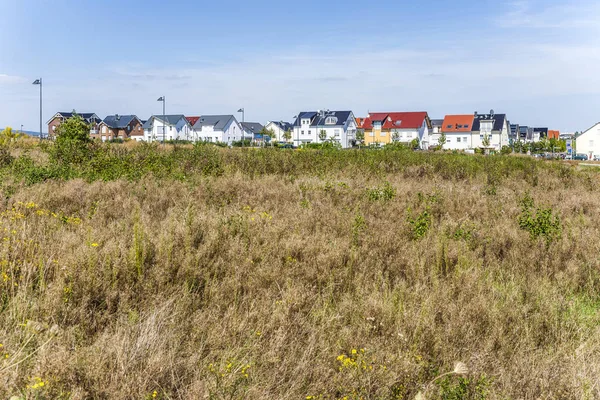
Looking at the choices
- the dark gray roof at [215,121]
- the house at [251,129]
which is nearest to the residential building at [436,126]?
the house at [251,129]

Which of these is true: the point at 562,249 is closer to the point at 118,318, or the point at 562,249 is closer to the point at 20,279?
the point at 118,318

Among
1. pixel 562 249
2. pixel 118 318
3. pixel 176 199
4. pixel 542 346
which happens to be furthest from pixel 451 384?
pixel 176 199

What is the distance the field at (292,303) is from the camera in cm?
324

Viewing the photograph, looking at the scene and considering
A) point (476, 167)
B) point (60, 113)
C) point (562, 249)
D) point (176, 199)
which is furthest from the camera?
point (60, 113)

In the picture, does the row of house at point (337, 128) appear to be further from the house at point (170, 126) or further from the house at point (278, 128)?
A: the house at point (278, 128)

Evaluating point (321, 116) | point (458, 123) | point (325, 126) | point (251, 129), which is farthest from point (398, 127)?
point (251, 129)

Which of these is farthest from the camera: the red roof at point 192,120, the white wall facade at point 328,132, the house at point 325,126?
the red roof at point 192,120

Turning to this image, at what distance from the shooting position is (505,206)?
9.88 meters

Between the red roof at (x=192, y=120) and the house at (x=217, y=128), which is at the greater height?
the red roof at (x=192, y=120)

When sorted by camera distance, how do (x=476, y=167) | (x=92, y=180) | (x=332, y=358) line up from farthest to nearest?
(x=476, y=167) → (x=92, y=180) → (x=332, y=358)

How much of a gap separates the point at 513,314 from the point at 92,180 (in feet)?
32.3

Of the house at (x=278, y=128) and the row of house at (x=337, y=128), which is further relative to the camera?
the house at (x=278, y=128)

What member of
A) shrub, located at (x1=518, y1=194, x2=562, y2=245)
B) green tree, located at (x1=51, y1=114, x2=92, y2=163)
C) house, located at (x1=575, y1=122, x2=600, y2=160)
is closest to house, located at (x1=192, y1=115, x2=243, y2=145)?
house, located at (x1=575, y1=122, x2=600, y2=160)

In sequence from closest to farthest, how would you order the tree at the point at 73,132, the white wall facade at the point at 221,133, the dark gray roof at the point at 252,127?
1. the tree at the point at 73,132
2. the white wall facade at the point at 221,133
3. the dark gray roof at the point at 252,127
